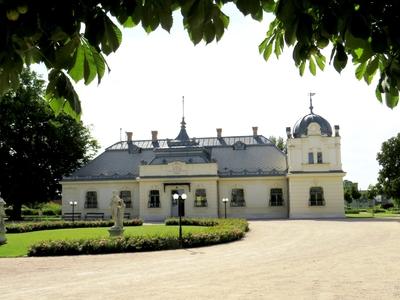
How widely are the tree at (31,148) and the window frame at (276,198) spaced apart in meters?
20.7

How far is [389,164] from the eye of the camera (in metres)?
59.8

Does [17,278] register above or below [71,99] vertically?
below

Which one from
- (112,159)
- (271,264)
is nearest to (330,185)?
(112,159)

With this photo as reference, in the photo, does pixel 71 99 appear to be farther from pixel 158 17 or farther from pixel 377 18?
pixel 377 18

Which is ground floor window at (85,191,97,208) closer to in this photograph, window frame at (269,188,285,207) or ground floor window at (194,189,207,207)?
ground floor window at (194,189,207,207)

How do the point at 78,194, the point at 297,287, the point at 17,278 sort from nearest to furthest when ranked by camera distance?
the point at 297,287
the point at 17,278
the point at 78,194

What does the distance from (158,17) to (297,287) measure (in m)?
8.77

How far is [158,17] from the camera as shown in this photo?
9.25ft

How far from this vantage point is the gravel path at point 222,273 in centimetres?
1004

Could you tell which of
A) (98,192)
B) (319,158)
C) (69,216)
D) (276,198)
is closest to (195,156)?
(276,198)

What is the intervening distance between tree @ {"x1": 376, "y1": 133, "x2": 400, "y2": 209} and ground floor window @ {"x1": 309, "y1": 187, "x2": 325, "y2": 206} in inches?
773

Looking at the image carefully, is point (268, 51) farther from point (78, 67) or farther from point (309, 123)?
point (309, 123)

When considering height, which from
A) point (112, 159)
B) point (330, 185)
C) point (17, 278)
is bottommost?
point (17, 278)

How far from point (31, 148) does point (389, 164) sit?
41875mm
